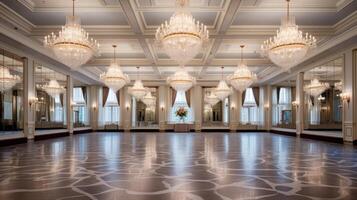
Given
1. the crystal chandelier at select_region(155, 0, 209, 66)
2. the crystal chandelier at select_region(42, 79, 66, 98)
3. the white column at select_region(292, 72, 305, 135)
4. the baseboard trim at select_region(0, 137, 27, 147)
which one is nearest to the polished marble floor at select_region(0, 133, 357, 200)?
the crystal chandelier at select_region(155, 0, 209, 66)

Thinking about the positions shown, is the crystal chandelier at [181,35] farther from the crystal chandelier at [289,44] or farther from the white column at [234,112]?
the white column at [234,112]

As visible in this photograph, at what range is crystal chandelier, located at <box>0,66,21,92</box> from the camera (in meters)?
8.73

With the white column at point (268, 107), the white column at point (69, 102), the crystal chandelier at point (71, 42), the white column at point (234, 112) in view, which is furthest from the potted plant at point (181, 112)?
the crystal chandelier at point (71, 42)

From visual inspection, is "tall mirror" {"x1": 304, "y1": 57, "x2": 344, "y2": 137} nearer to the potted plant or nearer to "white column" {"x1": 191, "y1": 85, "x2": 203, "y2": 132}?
"white column" {"x1": 191, "y1": 85, "x2": 203, "y2": 132}

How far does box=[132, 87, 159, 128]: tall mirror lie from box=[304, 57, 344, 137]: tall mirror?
10392 millimetres

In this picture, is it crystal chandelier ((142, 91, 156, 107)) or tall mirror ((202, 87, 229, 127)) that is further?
tall mirror ((202, 87, 229, 127))

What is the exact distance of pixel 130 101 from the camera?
19.9 m

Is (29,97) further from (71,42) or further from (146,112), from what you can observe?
(146,112)

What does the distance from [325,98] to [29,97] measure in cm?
1229

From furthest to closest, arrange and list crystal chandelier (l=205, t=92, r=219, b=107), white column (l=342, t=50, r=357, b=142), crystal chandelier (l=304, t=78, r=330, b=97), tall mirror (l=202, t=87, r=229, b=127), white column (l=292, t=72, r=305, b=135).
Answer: tall mirror (l=202, t=87, r=229, b=127) → crystal chandelier (l=205, t=92, r=219, b=107) → white column (l=292, t=72, r=305, b=135) → crystal chandelier (l=304, t=78, r=330, b=97) → white column (l=342, t=50, r=357, b=142)

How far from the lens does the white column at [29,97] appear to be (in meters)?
10.2

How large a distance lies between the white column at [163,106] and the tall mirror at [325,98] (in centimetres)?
956

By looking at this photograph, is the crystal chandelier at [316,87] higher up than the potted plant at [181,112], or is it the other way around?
the crystal chandelier at [316,87]

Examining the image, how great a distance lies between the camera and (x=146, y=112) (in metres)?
20.4
